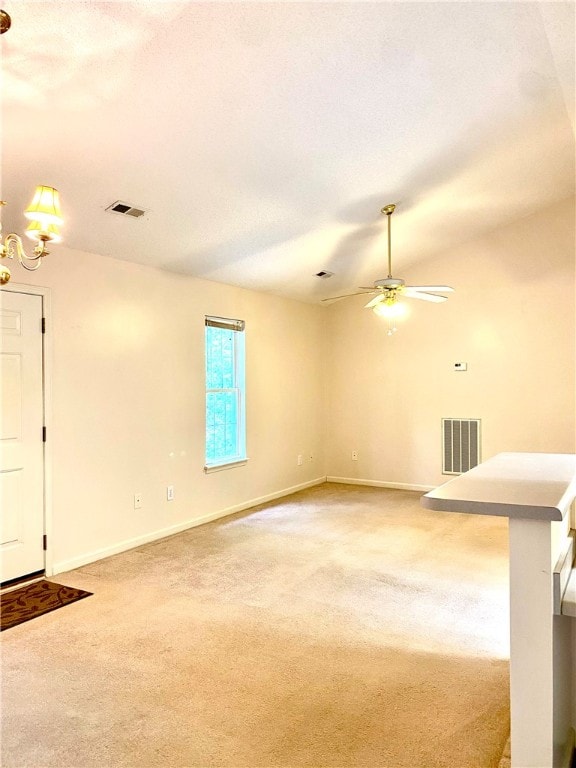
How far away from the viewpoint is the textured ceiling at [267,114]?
230cm

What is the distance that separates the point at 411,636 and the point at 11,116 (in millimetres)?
3257

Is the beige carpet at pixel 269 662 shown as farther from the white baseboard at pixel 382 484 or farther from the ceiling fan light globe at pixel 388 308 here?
the white baseboard at pixel 382 484

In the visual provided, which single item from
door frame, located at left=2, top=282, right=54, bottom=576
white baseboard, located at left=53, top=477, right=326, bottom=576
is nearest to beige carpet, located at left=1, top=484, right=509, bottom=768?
white baseboard, located at left=53, top=477, right=326, bottom=576

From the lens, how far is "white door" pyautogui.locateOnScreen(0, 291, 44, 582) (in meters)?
3.53

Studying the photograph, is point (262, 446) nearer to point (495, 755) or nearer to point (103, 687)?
point (103, 687)

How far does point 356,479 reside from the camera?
23.4 ft

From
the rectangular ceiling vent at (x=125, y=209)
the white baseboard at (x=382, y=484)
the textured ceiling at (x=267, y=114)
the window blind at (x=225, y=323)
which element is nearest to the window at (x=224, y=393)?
the window blind at (x=225, y=323)

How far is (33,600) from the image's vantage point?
3.33 metres

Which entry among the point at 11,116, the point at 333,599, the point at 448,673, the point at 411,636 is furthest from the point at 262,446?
the point at 11,116

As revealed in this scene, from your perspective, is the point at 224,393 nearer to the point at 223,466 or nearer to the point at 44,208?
the point at 223,466

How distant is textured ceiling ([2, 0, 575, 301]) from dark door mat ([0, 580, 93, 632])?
2.30m

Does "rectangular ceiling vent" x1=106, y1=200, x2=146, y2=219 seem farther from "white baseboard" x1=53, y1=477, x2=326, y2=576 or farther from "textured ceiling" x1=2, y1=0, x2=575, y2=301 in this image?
"white baseboard" x1=53, y1=477, x2=326, y2=576

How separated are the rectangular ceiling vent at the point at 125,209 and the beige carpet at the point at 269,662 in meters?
2.50

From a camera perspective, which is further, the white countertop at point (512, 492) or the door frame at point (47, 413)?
the door frame at point (47, 413)
